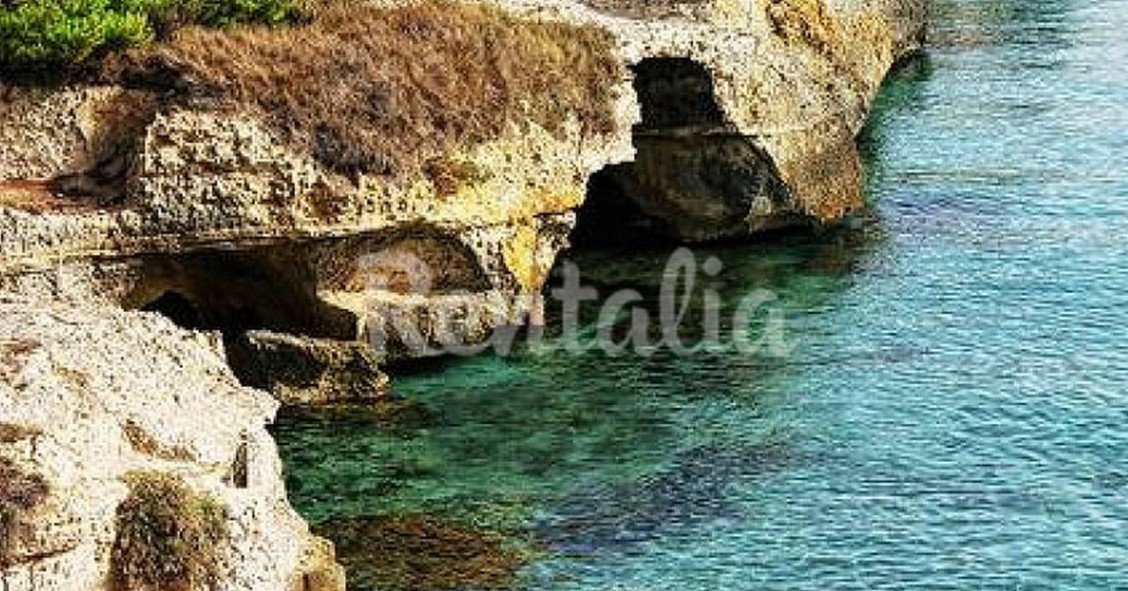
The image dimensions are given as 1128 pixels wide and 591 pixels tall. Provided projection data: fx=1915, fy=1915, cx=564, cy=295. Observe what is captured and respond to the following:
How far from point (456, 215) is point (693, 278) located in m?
8.56

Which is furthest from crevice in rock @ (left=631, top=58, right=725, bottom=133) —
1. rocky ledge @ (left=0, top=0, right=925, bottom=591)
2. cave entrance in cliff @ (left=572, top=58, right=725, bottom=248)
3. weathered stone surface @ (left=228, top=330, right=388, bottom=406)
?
weathered stone surface @ (left=228, top=330, right=388, bottom=406)

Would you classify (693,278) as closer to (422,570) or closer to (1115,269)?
(1115,269)

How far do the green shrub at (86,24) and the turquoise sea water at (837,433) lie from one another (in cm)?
757

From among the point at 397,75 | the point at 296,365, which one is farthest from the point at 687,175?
the point at 296,365

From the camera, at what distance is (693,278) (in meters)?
41.9

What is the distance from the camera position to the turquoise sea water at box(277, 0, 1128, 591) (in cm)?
2673

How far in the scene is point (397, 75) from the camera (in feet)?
116

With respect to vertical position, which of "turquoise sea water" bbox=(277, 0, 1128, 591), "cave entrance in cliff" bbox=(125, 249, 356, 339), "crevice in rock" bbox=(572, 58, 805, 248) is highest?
"crevice in rock" bbox=(572, 58, 805, 248)

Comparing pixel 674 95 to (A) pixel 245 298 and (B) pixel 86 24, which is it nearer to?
(A) pixel 245 298

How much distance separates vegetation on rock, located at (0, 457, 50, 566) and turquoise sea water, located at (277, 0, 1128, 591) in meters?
7.71

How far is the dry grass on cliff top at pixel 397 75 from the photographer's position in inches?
1330

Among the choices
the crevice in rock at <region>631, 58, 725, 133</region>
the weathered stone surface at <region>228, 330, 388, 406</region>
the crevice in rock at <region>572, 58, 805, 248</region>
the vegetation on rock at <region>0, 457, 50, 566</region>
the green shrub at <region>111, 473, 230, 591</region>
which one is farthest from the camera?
the crevice in rock at <region>572, 58, 805, 248</region>

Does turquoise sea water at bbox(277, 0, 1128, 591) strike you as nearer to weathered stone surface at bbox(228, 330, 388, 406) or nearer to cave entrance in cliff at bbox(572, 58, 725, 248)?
weathered stone surface at bbox(228, 330, 388, 406)

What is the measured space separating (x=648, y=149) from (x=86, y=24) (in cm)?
1489
